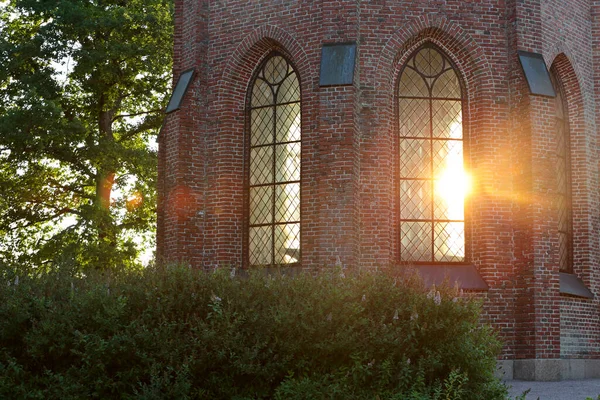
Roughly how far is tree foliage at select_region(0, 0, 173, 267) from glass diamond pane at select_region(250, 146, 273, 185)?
6.37 metres

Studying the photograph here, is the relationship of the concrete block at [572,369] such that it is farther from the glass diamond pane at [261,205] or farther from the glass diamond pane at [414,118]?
the glass diamond pane at [261,205]

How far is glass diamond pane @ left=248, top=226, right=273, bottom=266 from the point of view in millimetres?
17000

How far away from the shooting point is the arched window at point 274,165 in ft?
55.2

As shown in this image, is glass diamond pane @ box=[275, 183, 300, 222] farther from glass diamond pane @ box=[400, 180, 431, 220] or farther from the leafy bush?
the leafy bush

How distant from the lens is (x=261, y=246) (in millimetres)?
17141

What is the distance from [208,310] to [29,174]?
1646 cm

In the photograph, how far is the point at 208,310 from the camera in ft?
30.6

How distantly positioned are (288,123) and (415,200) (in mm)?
3027

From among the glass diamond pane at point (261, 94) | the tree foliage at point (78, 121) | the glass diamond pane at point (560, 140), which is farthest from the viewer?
the tree foliage at point (78, 121)

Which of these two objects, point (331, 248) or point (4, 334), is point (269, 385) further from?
point (331, 248)

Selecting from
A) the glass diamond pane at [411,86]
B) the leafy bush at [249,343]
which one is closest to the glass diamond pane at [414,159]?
the glass diamond pane at [411,86]

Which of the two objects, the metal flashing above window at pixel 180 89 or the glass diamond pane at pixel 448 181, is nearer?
the glass diamond pane at pixel 448 181

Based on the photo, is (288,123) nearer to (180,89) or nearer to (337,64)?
(337,64)

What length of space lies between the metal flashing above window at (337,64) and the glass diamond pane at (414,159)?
1.94 metres
